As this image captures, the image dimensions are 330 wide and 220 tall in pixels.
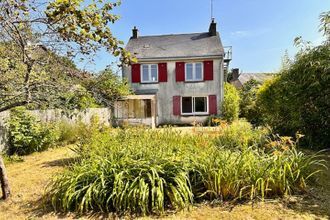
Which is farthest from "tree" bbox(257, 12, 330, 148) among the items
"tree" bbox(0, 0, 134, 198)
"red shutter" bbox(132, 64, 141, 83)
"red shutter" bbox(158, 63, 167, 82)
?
"red shutter" bbox(132, 64, 141, 83)

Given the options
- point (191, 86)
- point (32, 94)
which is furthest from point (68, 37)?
point (191, 86)

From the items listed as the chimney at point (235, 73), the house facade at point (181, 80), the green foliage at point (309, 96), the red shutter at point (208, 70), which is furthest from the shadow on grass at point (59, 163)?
the chimney at point (235, 73)

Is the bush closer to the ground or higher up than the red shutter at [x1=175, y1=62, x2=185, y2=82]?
closer to the ground

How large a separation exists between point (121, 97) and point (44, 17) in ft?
45.8

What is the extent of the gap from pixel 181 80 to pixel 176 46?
2995 mm

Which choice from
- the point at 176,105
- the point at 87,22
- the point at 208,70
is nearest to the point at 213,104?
the point at 208,70

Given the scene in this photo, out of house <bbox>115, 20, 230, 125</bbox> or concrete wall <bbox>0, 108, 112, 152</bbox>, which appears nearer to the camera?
concrete wall <bbox>0, 108, 112, 152</bbox>

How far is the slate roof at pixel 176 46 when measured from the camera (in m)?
20.0

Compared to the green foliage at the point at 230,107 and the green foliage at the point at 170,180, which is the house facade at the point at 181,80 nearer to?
the green foliage at the point at 230,107

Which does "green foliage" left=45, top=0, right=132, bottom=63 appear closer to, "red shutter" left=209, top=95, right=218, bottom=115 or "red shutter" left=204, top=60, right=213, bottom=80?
"red shutter" left=204, top=60, right=213, bottom=80

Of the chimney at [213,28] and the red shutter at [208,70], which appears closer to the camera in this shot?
the red shutter at [208,70]

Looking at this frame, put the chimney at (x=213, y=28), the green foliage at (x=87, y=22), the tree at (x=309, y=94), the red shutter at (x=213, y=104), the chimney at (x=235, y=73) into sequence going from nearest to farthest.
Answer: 1. the green foliage at (x=87, y=22)
2. the tree at (x=309, y=94)
3. the red shutter at (x=213, y=104)
4. the chimney at (x=213, y=28)
5. the chimney at (x=235, y=73)

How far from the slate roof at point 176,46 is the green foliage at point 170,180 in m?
15.4

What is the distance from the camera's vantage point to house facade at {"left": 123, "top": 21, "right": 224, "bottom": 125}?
64.9 ft
